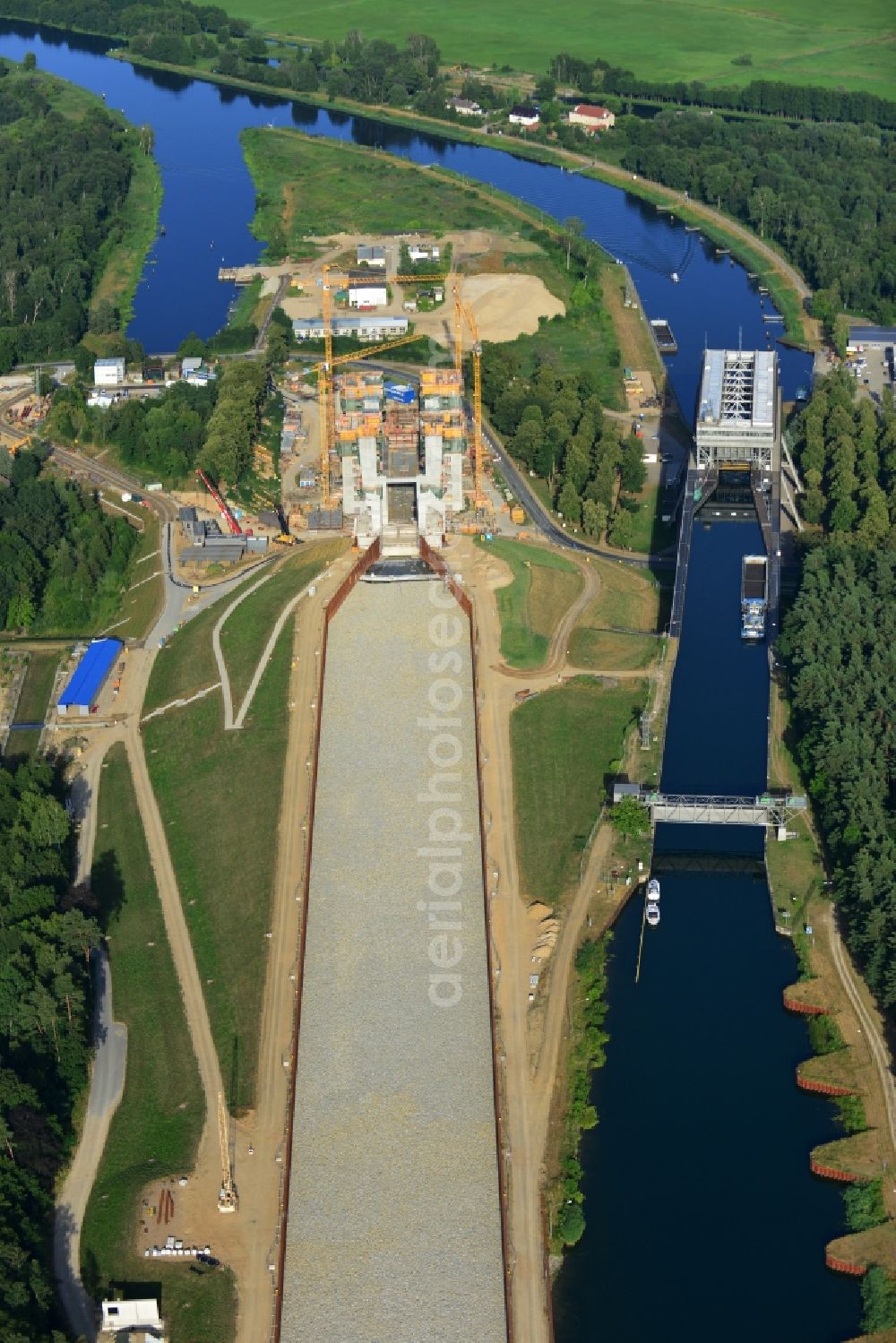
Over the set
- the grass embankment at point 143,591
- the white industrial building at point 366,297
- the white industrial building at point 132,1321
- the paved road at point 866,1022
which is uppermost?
the white industrial building at point 366,297

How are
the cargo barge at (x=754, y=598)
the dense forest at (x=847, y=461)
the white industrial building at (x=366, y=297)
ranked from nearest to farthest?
the cargo barge at (x=754, y=598)
the dense forest at (x=847, y=461)
the white industrial building at (x=366, y=297)

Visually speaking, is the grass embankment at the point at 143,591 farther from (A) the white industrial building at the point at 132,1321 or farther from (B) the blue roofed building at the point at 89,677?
(A) the white industrial building at the point at 132,1321

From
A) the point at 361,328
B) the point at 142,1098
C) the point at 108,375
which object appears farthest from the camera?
the point at 361,328

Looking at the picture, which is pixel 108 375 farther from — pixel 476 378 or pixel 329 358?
pixel 476 378

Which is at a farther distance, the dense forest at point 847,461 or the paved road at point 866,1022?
the dense forest at point 847,461

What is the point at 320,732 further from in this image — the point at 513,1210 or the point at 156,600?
the point at 513,1210

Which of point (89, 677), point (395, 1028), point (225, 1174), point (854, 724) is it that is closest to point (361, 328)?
point (89, 677)

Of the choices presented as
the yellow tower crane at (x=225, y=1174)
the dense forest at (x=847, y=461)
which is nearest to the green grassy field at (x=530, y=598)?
the dense forest at (x=847, y=461)
